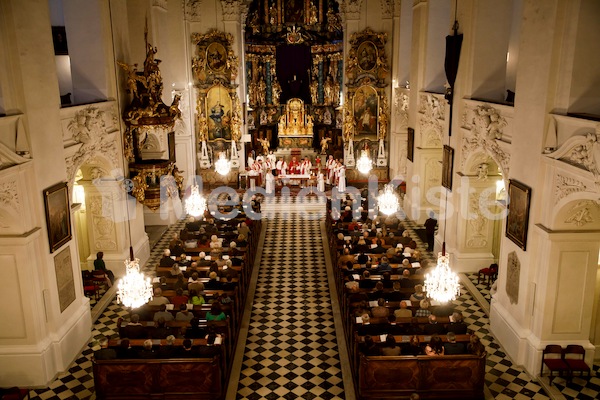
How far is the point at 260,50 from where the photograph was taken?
3216 centimetres

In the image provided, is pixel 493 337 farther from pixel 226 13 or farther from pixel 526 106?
pixel 226 13

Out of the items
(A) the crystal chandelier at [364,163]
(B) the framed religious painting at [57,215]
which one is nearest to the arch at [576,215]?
(B) the framed religious painting at [57,215]

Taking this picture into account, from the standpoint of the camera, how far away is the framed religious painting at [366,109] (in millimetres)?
27016

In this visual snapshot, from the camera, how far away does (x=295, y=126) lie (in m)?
33.1

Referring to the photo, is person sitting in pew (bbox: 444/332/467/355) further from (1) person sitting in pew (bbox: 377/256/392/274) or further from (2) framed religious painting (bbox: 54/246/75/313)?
(2) framed religious painting (bbox: 54/246/75/313)

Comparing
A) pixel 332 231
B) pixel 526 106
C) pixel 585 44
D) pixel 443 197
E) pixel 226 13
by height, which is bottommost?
pixel 332 231

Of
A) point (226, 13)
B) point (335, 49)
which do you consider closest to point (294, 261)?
point (226, 13)

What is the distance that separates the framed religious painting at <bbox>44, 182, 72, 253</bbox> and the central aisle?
15.5 feet

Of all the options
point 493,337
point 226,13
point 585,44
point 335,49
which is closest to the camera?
point 585,44

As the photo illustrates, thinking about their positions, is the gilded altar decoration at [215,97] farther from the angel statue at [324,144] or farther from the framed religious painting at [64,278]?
the framed religious painting at [64,278]

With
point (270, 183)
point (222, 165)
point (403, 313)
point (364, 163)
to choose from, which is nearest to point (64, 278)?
point (403, 313)

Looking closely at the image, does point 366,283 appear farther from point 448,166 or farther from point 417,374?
point 448,166

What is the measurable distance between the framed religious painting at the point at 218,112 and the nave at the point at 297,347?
10.7 meters

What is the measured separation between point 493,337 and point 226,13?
20.3 metres
